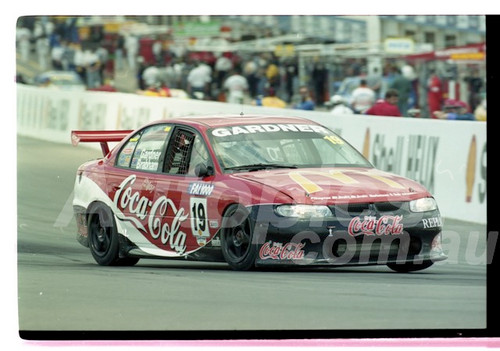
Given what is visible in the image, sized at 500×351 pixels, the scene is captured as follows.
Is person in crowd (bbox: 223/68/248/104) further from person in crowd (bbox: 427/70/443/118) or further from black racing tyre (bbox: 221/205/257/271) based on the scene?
person in crowd (bbox: 427/70/443/118)

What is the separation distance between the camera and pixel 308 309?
10.7 metres

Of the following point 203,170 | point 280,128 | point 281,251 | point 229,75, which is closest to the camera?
point 281,251

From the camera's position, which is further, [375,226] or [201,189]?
[201,189]

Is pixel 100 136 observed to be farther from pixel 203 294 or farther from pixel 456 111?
pixel 456 111

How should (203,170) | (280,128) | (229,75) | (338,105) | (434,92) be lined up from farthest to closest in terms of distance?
(203,170) → (280,128) → (338,105) → (229,75) → (434,92)

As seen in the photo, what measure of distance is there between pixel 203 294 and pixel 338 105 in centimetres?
167

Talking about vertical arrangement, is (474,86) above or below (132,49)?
below

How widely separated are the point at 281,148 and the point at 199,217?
2.47 ft

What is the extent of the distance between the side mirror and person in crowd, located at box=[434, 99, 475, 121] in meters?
1.73

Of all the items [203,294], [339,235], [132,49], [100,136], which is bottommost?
[203,294]

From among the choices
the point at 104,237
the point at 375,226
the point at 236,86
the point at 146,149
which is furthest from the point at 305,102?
the point at 104,237

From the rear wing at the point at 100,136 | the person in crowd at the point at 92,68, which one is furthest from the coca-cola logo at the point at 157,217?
the person in crowd at the point at 92,68

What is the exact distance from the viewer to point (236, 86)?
11.3 meters
